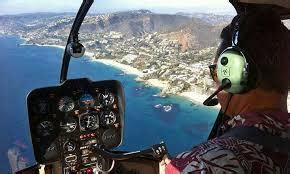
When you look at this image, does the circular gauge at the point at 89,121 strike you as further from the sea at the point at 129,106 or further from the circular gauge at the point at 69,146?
the sea at the point at 129,106

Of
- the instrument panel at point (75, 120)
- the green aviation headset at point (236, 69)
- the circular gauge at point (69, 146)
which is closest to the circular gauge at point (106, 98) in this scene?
the instrument panel at point (75, 120)

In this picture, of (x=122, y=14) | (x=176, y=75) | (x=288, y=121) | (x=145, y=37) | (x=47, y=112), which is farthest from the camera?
(x=176, y=75)

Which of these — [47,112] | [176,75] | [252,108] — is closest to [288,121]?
[252,108]

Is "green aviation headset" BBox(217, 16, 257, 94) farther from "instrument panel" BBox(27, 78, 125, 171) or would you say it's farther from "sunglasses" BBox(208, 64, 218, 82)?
"instrument panel" BBox(27, 78, 125, 171)

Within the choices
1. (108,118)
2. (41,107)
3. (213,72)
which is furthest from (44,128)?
(213,72)

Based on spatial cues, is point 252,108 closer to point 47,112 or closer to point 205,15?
point 47,112

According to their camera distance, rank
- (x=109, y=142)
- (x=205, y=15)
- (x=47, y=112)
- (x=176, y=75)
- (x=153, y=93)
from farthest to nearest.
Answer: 1. (x=153, y=93)
2. (x=176, y=75)
3. (x=205, y=15)
4. (x=109, y=142)
5. (x=47, y=112)

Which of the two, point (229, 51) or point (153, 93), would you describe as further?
point (153, 93)
